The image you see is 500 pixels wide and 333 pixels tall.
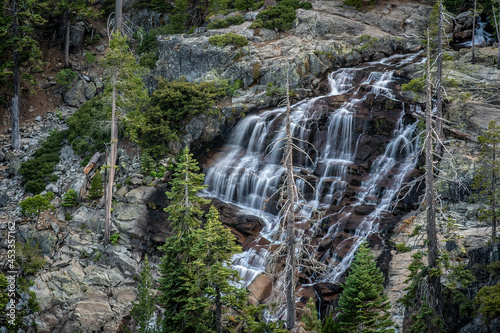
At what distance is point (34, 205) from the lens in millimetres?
27000

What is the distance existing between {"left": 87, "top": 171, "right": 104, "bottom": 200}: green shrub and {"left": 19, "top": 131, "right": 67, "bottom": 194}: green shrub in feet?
12.6

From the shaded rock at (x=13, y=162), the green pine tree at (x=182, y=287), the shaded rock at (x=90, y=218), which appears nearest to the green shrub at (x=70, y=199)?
the shaded rock at (x=90, y=218)

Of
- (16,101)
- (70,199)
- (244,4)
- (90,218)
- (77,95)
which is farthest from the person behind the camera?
(244,4)

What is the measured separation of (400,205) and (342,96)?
35.5 feet

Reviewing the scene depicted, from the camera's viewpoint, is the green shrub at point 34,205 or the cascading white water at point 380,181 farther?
the green shrub at point 34,205

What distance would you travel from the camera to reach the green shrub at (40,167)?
96.8 ft

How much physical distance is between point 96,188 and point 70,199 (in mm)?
1814

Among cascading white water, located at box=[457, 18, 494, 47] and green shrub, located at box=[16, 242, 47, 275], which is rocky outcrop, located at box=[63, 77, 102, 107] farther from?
cascading white water, located at box=[457, 18, 494, 47]

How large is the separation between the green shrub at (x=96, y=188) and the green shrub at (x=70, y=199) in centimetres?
97

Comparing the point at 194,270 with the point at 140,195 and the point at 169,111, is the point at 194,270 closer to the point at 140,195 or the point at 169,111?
the point at 140,195

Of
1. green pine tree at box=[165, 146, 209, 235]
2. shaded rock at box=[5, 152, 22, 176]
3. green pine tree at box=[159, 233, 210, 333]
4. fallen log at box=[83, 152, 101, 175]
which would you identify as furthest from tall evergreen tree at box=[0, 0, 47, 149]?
green pine tree at box=[159, 233, 210, 333]

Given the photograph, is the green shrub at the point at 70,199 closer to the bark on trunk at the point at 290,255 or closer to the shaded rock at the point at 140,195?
the shaded rock at the point at 140,195

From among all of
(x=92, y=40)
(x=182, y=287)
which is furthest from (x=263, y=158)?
(x=92, y=40)

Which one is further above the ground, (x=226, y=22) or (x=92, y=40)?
(x=226, y=22)
